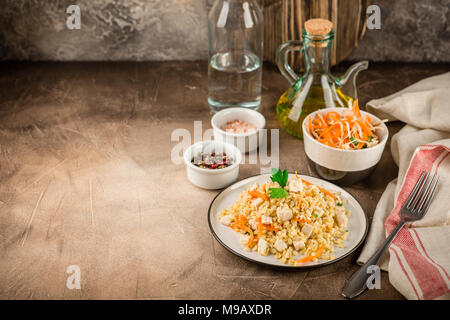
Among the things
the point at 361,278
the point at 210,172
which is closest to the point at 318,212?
the point at 361,278

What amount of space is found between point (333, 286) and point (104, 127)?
2.90 feet

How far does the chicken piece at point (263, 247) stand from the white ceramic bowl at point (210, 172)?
26 centimetres

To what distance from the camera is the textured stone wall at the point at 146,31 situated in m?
1.78

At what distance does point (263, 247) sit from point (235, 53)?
0.76 metres

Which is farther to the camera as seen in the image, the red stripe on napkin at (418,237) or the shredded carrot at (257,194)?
the shredded carrot at (257,194)

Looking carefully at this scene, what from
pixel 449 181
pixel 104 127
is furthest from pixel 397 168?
pixel 104 127

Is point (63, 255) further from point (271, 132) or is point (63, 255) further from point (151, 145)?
point (271, 132)

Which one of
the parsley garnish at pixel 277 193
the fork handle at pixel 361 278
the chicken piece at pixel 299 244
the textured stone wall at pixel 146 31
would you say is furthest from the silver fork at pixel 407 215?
the textured stone wall at pixel 146 31

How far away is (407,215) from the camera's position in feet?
3.48

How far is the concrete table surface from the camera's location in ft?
3.18

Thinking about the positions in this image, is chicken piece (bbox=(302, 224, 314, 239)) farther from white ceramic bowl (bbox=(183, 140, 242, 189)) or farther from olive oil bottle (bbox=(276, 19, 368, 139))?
olive oil bottle (bbox=(276, 19, 368, 139))

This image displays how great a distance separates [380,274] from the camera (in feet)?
3.22

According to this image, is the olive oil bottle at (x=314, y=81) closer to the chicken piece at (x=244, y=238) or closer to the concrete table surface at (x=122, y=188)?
the concrete table surface at (x=122, y=188)

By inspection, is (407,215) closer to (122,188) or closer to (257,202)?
(257,202)
